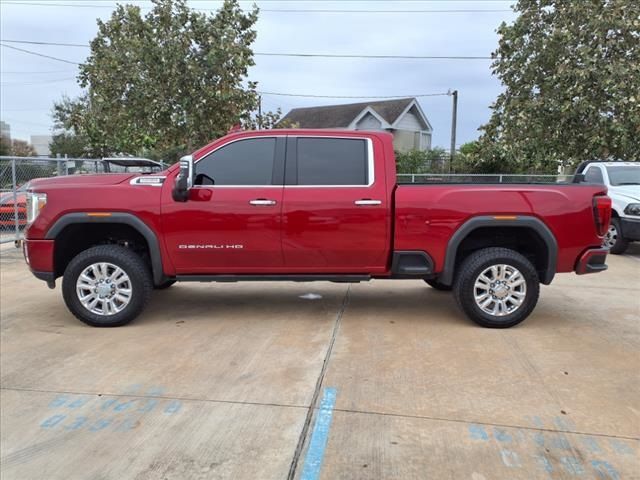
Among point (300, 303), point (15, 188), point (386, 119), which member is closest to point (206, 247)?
point (300, 303)

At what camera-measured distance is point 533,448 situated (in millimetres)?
3131

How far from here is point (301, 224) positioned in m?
5.23

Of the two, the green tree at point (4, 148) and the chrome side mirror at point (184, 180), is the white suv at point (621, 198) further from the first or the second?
the green tree at point (4, 148)

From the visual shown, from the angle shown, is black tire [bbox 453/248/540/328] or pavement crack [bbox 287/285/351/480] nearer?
pavement crack [bbox 287/285/351/480]

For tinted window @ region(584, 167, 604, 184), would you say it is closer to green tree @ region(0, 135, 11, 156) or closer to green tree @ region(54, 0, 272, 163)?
green tree @ region(54, 0, 272, 163)

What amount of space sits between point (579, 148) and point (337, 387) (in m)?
13.6

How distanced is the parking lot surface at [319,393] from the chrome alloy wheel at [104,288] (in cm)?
26

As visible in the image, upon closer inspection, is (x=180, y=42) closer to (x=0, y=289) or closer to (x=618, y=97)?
(x=0, y=289)

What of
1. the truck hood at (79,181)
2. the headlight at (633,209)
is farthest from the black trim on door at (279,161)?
the headlight at (633,209)

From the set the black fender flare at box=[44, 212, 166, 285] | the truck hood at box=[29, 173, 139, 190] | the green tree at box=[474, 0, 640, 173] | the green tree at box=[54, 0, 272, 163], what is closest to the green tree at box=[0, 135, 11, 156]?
the green tree at box=[54, 0, 272, 163]

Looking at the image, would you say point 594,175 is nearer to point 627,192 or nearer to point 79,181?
point 627,192

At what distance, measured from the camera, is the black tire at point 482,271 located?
524 centimetres

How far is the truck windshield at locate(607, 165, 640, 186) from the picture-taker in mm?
10312

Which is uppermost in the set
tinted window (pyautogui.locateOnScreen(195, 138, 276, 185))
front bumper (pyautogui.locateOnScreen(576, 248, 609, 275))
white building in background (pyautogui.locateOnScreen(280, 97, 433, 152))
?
white building in background (pyautogui.locateOnScreen(280, 97, 433, 152))
